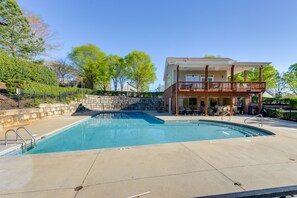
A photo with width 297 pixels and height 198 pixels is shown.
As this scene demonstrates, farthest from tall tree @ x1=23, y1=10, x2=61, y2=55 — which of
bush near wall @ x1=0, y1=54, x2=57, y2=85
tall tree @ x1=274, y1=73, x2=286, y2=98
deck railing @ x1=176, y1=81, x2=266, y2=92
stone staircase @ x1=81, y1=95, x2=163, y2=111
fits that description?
tall tree @ x1=274, y1=73, x2=286, y2=98

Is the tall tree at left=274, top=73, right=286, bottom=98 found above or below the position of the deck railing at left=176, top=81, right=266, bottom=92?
above

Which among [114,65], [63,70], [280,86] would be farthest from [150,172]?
[280,86]

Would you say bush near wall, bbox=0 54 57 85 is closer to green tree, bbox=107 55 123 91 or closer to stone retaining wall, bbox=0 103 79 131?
A: stone retaining wall, bbox=0 103 79 131

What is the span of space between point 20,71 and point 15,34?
9.58 metres

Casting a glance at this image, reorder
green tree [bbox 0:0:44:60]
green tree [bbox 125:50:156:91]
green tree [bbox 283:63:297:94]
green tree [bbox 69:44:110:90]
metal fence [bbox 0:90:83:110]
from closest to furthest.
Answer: metal fence [bbox 0:90:83:110], green tree [bbox 0:0:44:60], green tree [bbox 69:44:110:90], green tree [bbox 125:50:156:91], green tree [bbox 283:63:297:94]

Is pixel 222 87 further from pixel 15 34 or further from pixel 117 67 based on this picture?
pixel 15 34

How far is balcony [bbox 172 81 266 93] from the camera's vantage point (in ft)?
46.8

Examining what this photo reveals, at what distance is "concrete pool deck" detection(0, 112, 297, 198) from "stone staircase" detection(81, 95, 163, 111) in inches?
790

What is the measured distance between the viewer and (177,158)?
13.3 ft

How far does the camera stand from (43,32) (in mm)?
22875

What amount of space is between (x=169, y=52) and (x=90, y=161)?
87.0 feet

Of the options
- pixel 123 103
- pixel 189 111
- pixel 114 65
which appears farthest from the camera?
pixel 114 65

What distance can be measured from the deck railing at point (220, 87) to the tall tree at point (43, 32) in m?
22.0

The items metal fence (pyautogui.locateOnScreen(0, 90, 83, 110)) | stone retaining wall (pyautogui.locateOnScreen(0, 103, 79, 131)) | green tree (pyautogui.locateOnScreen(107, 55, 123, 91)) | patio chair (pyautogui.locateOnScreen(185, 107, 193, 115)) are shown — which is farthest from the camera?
green tree (pyautogui.locateOnScreen(107, 55, 123, 91))
